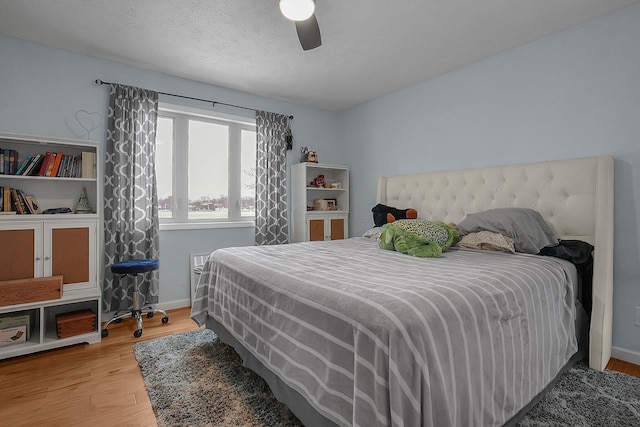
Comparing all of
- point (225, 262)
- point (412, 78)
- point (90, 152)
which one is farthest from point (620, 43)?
point (90, 152)

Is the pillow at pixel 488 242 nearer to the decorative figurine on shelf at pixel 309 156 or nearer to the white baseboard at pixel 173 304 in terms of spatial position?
the decorative figurine on shelf at pixel 309 156

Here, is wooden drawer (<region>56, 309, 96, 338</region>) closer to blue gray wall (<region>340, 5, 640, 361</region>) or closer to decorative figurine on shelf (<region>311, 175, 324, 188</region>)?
decorative figurine on shelf (<region>311, 175, 324, 188</region>)

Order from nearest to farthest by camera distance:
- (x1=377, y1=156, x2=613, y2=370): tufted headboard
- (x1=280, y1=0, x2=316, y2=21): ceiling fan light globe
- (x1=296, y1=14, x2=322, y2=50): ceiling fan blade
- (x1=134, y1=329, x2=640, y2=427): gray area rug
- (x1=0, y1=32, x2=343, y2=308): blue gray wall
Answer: (x1=134, y1=329, x2=640, y2=427): gray area rug
(x1=280, y1=0, x2=316, y2=21): ceiling fan light globe
(x1=296, y1=14, x2=322, y2=50): ceiling fan blade
(x1=377, y1=156, x2=613, y2=370): tufted headboard
(x1=0, y1=32, x2=343, y2=308): blue gray wall

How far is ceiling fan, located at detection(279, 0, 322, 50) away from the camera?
1.76 meters

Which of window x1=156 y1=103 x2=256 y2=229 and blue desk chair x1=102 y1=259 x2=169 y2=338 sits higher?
window x1=156 y1=103 x2=256 y2=229

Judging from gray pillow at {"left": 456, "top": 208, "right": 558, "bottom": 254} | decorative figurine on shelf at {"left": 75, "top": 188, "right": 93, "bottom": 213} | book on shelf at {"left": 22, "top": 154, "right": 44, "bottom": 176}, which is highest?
book on shelf at {"left": 22, "top": 154, "right": 44, "bottom": 176}

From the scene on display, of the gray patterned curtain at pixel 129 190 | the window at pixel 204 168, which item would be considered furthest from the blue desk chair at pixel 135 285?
the window at pixel 204 168

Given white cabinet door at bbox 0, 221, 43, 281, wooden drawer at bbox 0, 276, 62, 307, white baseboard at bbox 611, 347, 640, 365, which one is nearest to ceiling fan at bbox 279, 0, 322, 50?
white cabinet door at bbox 0, 221, 43, 281

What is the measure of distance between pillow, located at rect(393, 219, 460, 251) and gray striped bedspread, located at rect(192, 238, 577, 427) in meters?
0.37

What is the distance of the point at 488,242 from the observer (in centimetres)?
233

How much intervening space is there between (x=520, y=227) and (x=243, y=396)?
220 cm

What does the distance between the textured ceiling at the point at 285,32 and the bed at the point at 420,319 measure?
3.79 ft

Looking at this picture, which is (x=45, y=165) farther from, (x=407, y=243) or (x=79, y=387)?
(x=407, y=243)

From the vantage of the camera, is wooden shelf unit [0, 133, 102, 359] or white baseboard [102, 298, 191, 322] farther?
white baseboard [102, 298, 191, 322]
